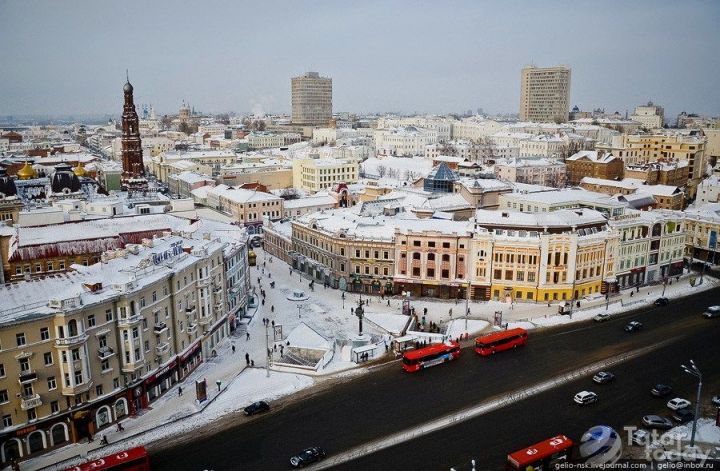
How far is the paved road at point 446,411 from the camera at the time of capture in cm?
3900

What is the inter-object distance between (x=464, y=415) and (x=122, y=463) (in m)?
24.7

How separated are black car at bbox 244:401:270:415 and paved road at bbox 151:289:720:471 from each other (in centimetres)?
82

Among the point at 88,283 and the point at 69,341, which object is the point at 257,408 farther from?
the point at 88,283

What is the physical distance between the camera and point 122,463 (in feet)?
116

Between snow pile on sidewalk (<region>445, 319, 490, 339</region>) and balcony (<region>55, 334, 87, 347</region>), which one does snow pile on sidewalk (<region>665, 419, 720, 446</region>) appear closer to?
snow pile on sidewalk (<region>445, 319, 490, 339</region>)

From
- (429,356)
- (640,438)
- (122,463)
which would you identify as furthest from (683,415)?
(122,463)

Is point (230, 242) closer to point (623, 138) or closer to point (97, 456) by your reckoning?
point (97, 456)

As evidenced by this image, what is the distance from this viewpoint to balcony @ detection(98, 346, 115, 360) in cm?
4247

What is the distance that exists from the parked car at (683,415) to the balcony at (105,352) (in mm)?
43334

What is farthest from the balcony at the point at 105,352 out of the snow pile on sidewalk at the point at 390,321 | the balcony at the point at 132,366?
the snow pile on sidewalk at the point at 390,321

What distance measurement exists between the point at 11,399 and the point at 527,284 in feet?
185

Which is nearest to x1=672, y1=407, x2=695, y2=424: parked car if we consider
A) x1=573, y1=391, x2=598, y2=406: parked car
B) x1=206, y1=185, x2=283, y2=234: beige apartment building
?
x1=573, y1=391, x2=598, y2=406: parked car

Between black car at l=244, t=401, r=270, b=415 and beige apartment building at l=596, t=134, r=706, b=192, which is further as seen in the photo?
beige apartment building at l=596, t=134, r=706, b=192

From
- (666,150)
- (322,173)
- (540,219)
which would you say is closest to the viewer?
(540,219)
